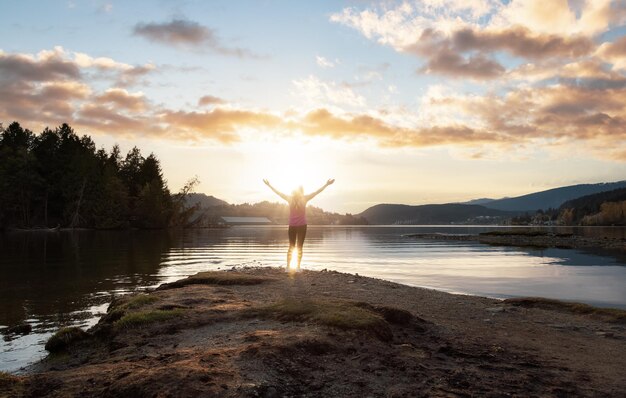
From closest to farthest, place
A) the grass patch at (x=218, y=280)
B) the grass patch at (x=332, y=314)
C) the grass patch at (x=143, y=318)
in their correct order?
the grass patch at (x=332, y=314), the grass patch at (x=143, y=318), the grass patch at (x=218, y=280)

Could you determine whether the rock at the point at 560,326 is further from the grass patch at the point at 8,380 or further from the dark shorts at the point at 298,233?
the grass patch at the point at 8,380

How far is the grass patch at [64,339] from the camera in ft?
30.7

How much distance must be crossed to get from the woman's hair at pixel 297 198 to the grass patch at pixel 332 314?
307 inches

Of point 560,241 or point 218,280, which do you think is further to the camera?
point 560,241

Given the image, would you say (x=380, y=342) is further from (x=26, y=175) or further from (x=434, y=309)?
(x=26, y=175)

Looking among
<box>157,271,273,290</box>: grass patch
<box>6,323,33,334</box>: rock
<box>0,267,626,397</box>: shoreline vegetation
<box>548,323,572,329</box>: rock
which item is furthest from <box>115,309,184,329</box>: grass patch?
<box>548,323,572,329</box>: rock

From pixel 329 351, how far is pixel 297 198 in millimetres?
11317

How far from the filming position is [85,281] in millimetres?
20094

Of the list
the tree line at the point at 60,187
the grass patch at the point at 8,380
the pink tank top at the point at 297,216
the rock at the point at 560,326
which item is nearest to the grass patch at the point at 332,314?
the rock at the point at 560,326

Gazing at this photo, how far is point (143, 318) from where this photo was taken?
10.2 m

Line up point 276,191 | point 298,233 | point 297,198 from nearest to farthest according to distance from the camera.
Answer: point 297,198 < point 298,233 < point 276,191

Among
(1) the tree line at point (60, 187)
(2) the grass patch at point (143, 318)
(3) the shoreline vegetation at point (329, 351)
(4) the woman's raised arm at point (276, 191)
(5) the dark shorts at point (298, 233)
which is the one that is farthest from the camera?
(1) the tree line at point (60, 187)

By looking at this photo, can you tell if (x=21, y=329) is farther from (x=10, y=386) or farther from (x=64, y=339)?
(x=10, y=386)

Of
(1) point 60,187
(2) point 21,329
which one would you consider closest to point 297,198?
(2) point 21,329
